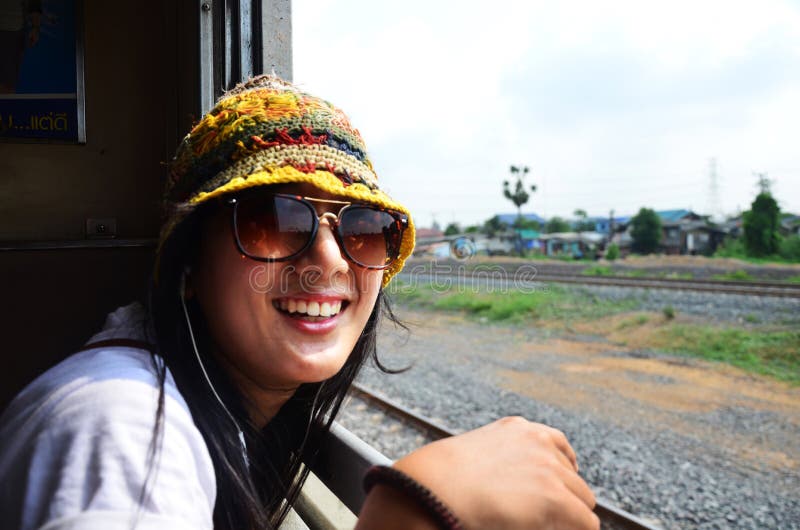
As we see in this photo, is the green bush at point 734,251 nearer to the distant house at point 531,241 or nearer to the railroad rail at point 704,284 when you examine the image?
the railroad rail at point 704,284


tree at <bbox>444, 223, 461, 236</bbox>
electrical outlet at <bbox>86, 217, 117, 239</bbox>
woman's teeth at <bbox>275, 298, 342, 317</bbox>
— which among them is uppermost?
tree at <bbox>444, 223, 461, 236</bbox>

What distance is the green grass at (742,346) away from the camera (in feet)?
32.6

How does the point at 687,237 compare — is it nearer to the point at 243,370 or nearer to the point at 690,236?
the point at 690,236

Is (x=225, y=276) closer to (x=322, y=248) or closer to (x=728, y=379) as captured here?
(x=322, y=248)

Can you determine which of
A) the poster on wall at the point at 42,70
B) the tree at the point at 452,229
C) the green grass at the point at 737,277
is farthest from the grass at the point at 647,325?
the tree at the point at 452,229

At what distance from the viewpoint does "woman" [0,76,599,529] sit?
26.6 inches

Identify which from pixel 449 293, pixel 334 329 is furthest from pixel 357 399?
pixel 449 293

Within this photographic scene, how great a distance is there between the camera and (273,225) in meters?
1.08

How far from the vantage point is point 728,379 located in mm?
9266

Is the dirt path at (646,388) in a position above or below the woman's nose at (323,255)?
below

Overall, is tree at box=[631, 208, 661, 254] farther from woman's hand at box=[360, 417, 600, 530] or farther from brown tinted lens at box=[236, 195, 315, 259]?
woman's hand at box=[360, 417, 600, 530]

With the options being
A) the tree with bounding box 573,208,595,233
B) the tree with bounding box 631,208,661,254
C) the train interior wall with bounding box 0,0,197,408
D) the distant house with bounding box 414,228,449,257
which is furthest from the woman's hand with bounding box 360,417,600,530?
the tree with bounding box 573,208,595,233

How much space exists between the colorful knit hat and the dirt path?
20.5ft

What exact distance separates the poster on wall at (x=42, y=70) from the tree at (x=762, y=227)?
34.7 m
